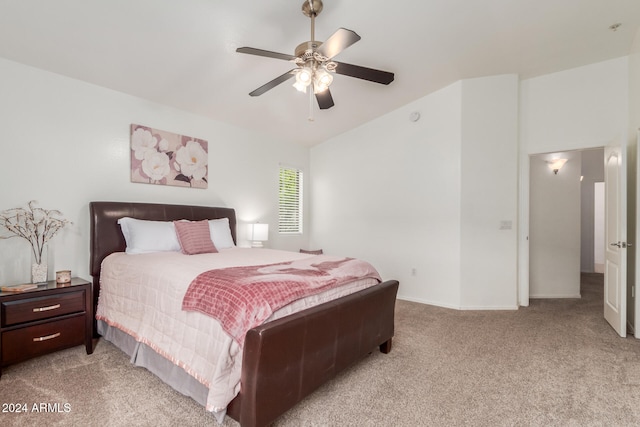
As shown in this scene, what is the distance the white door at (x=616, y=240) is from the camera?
122 inches

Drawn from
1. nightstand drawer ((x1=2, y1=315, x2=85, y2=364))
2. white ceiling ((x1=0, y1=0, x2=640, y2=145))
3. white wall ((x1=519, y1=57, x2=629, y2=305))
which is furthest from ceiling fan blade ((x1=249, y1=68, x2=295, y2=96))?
white wall ((x1=519, y1=57, x2=629, y2=305))

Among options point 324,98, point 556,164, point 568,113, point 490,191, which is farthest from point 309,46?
point 556,164

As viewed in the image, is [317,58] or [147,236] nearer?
[317,58]

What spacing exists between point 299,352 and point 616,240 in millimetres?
3644

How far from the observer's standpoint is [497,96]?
402cm

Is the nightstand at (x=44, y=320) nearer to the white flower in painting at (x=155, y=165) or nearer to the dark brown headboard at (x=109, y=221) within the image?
the dark brown headboard at (x=109, y=221)

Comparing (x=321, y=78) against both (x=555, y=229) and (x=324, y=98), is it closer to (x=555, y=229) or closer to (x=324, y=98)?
(x=324, y=98)

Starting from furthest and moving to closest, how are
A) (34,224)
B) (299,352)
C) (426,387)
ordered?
(34,224) → (426,387) → (299,352)

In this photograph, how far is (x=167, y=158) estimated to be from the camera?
3793 mm

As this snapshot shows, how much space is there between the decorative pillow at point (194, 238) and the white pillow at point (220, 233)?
23cm

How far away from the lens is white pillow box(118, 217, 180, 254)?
121 inches

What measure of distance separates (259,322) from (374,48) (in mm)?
2900

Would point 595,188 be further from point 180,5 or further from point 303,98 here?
point 180,5

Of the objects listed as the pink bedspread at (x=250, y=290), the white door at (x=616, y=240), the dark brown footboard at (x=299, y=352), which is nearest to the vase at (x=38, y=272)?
the pink bedspread at (x=250, y=290)
